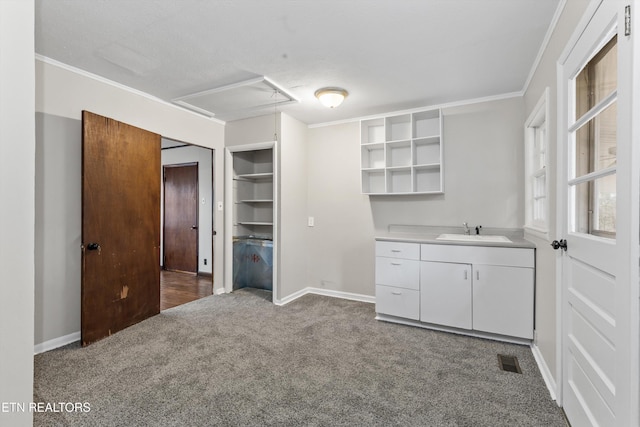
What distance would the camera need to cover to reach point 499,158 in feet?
Result: 10.9

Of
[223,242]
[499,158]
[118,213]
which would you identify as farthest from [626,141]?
[223,242]

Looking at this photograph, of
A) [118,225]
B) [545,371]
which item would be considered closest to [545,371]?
[545,371]

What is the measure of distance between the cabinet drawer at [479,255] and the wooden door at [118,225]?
2.89 meters

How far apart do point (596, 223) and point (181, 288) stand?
188 inches

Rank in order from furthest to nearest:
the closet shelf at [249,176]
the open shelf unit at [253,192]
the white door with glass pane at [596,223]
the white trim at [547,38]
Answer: the open shelf unit at [253,192] < the closet shelf at [249,176] < the white trim at [547,38] < the white door with glass pane at [596,223]

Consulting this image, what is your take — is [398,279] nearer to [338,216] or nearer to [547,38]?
[338,216]

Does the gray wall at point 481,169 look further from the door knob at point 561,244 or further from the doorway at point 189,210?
the doorway at point 189,210

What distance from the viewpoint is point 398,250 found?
319cm

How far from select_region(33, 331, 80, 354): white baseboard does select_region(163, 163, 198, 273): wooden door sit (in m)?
2.87

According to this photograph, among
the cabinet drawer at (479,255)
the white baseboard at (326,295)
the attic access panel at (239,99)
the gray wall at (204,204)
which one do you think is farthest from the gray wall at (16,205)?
the gray wall at (204,204)

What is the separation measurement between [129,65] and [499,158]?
3695 mm

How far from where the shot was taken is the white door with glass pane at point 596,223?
108cm

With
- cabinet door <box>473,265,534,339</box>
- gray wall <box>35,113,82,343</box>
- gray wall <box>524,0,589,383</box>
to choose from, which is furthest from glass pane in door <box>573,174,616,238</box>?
gray wall <box>35,113,82,343</box>

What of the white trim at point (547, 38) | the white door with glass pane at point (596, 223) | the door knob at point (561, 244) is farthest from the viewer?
the white trim at point (547, 38)
